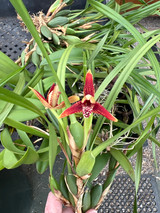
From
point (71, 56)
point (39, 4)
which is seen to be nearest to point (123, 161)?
point (71, 56)

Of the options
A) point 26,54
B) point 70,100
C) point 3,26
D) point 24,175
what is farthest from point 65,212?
point 3,26

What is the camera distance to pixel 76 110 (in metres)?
0.38

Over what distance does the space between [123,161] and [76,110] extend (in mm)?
181

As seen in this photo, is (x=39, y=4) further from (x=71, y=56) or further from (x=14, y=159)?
(x=14, y=159)

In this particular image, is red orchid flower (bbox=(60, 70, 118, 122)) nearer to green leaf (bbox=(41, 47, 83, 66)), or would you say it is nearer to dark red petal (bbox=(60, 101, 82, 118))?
dark red petal (bbox=(60, 101, 82, 118))

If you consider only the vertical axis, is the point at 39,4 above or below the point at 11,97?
above

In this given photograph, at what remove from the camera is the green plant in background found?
1.34 feet

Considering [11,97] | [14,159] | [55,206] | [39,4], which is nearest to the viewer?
[11,97]

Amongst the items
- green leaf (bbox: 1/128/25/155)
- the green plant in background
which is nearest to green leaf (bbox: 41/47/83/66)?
the green plant in background

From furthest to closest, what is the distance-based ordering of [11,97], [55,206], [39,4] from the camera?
[39,4] < [55,206] < [11,97]

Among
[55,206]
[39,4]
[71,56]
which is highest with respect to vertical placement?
[39,4]

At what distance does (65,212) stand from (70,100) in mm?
291

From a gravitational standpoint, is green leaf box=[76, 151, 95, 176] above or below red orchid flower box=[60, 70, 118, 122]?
below

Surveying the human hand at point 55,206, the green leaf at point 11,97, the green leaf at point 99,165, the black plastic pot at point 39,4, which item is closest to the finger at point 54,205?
the human hand at point 55,206
